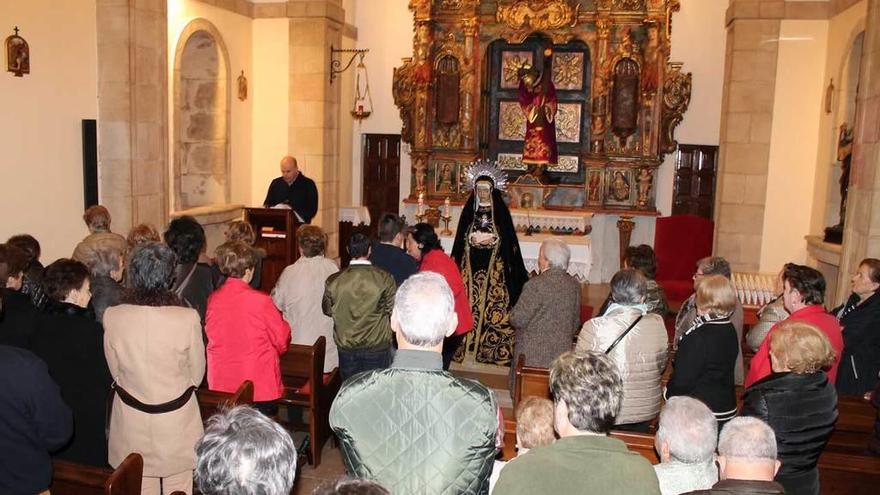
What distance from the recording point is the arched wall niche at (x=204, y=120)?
36.8ft

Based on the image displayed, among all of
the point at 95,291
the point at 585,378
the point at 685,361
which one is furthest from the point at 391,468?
the point at 95,291

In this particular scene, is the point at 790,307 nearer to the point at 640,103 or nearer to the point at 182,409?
the point at 182,409

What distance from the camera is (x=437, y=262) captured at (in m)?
6.44

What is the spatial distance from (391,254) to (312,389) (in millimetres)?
1465

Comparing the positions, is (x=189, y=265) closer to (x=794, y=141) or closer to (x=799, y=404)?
(x=799, y=404)

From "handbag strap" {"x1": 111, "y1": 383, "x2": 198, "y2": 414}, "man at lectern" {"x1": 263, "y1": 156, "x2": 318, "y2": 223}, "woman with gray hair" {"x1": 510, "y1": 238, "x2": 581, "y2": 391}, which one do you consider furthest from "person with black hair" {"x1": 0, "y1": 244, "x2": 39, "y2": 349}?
"man at lectern" {"x1": 263, "y1": 156, "x2": 318, "y2": 223}

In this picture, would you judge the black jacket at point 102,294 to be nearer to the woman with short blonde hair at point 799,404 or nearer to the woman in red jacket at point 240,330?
the woman in red jacket at point 240,330

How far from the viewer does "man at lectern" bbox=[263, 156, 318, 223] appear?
10516mm

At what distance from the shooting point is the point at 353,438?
2.57 m

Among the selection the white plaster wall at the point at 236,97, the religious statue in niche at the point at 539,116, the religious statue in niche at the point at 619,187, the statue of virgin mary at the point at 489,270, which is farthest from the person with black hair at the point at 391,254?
the religious statue in niche at the point at 619,187

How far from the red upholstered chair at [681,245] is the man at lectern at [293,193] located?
500 centimetres

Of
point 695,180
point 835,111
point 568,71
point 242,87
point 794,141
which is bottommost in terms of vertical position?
point 695,180

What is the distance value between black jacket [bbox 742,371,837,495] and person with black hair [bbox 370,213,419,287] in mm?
3236

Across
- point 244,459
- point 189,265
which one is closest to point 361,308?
point 189,265
